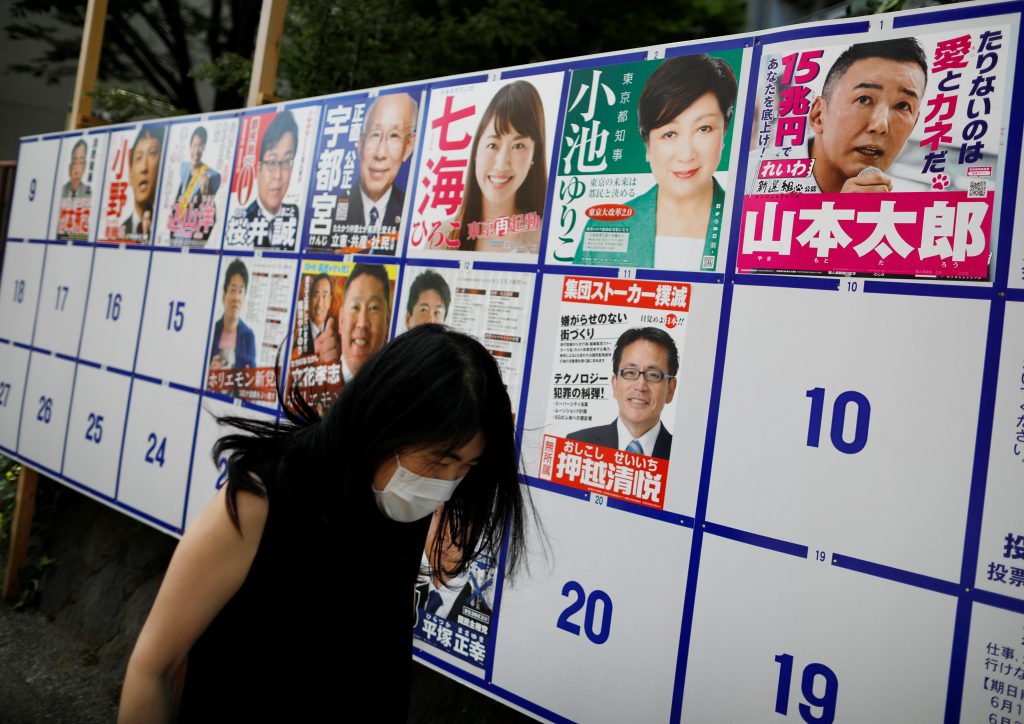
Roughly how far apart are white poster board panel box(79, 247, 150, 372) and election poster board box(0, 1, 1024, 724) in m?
1.45

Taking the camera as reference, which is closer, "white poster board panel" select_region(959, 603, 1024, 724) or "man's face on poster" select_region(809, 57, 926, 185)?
"white poster board panel" select_region(959, 603, 1024, 724)

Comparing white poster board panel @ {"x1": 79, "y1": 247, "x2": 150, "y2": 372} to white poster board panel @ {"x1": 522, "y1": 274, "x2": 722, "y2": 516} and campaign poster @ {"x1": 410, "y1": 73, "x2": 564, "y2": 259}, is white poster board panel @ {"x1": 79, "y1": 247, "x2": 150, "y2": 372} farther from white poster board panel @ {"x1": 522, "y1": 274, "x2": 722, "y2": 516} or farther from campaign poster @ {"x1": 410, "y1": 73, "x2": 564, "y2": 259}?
white poster board panel @ {"x1": 522, "y1": 274, "x2": 722, "y2": 516}

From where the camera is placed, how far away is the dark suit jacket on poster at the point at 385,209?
342 cm

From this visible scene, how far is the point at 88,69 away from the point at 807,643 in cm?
602

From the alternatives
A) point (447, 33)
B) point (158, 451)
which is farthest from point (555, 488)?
point (447, 33)

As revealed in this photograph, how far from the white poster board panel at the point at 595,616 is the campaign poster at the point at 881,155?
3.00 ft

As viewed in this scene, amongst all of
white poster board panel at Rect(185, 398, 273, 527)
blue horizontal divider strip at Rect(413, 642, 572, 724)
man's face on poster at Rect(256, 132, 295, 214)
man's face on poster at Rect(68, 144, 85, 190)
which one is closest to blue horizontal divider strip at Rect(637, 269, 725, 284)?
blue horizontal divider strip at Rect(413, 642, 572, 724)

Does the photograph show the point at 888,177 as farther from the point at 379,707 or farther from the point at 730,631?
the point at 379,707

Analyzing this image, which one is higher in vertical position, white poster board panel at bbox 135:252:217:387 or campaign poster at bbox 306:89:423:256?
campaign poster at bbox 306:89:423:256

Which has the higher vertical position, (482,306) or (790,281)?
(790,281)

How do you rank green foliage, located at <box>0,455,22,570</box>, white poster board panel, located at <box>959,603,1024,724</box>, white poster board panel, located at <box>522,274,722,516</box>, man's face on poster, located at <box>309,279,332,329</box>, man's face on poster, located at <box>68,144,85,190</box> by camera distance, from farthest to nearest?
green foliage, located at <box>0,455,22,570</box>
man's face on poster, located at <box>68,144,85,190</box>
man's face on poster, located at <box>309,279,332,329</box>
white poster board panel, located at <box>522,274,722,516</box>
white poster board panel, located at <box>959,603,1024,724</box>

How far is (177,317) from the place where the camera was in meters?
4.51

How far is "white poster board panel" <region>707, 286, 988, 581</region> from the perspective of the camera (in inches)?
79.5

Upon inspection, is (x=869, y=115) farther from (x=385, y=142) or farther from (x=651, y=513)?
(x=385, y=142)
